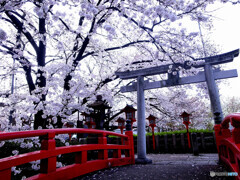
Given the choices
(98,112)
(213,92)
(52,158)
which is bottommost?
(52,158)

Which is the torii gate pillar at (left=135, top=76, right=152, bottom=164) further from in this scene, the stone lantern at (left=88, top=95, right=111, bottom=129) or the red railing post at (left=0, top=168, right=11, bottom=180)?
the red railing post at (left=0, top=168, right=11, bottom=180)

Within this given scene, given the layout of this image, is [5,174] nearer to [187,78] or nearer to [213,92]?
[187,78]

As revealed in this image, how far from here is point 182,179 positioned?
344cm

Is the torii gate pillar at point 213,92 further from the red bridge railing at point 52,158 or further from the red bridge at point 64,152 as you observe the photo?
the red bridge railing at point 52,158

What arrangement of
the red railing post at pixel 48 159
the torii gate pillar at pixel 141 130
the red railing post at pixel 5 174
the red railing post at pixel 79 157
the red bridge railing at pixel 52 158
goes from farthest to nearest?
the torii gate pillar at pixel 141 130
the red railing post at pixel 79 157
the red railing post at pixel 48 159
the red bridge railing at pixel 52 158
the red railing post at pixel 5 174

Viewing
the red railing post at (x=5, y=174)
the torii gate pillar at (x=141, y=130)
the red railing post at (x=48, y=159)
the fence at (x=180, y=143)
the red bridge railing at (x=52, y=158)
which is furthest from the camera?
the fence at (x=180, y=143)

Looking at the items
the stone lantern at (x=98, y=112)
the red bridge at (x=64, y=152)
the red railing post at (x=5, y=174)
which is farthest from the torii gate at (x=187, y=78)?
the red railing post at (x=5, y=174)

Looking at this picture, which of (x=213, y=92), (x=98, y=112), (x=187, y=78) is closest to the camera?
(x=213, y=92)

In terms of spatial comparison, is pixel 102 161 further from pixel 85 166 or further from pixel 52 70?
pixel 52 70

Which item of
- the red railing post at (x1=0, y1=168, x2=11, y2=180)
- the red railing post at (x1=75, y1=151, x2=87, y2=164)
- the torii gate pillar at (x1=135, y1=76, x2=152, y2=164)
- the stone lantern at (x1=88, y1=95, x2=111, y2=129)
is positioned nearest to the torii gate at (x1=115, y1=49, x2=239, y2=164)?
the torii gate pillar at (x1=135, y1=76, x2=152, y2=164)

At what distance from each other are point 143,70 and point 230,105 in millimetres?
26285

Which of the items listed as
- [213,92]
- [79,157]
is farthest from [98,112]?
[213,92]

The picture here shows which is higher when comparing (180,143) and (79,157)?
(79,157)

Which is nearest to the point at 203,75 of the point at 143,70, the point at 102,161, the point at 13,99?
the point at 143,70
